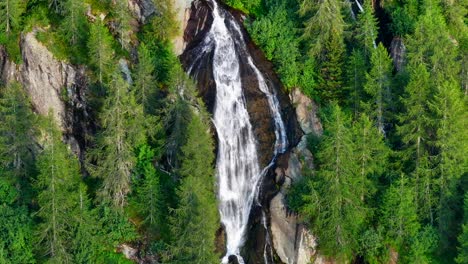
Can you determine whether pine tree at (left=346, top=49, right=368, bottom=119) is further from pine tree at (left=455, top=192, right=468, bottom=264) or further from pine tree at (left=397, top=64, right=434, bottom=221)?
pine tree at (left=455, top=192, right=468, bottom=264)

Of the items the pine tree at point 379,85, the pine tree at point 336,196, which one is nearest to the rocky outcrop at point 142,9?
the pine tree at point 336,196

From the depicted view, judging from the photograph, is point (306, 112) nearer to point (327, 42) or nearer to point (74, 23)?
point (327, 42)

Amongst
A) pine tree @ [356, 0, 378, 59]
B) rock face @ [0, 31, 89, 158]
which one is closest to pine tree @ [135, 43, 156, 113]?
A: rock face @ [0, 31, 89, 158]

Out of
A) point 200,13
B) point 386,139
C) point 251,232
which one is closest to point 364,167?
point 386,139

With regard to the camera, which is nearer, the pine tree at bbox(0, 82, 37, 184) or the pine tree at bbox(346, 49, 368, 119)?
the pine tree at bbox(0, 82, 37, 184)

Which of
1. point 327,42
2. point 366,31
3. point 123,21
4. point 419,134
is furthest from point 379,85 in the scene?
point 123,21

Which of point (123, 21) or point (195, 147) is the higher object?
point (123, 21)
